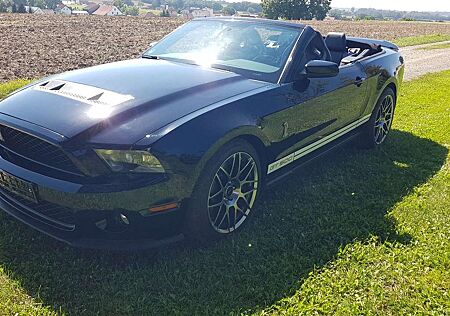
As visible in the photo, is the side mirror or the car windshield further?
the car windshield

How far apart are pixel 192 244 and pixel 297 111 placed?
1.43 meters

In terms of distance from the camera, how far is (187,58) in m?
4.11

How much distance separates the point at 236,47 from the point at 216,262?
205 centimetres

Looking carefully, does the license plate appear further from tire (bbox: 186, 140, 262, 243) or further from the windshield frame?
the windshield frame

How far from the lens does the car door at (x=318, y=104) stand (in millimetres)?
3592

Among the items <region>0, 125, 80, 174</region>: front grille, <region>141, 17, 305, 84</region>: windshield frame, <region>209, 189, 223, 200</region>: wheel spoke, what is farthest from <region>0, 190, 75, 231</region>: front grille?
<region>141, 17, 305, 84</region>: windshield frame

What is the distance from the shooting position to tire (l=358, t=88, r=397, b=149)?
17.1ft

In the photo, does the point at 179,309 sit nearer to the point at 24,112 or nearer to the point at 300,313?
the point at 300,313

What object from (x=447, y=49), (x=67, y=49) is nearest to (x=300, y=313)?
(x=67, y=49)

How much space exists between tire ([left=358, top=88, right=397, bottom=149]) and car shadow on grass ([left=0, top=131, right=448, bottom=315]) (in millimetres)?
1258

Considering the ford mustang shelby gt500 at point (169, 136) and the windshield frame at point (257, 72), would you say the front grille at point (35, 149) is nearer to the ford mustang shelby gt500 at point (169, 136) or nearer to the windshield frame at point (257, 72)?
the ford mustang shelby gt500 at point (169, 136)

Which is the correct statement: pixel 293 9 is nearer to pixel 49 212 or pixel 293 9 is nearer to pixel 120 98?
pixel 120 98

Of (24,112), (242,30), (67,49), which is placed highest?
(242,30)

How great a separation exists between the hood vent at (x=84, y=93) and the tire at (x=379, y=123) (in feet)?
10.4
